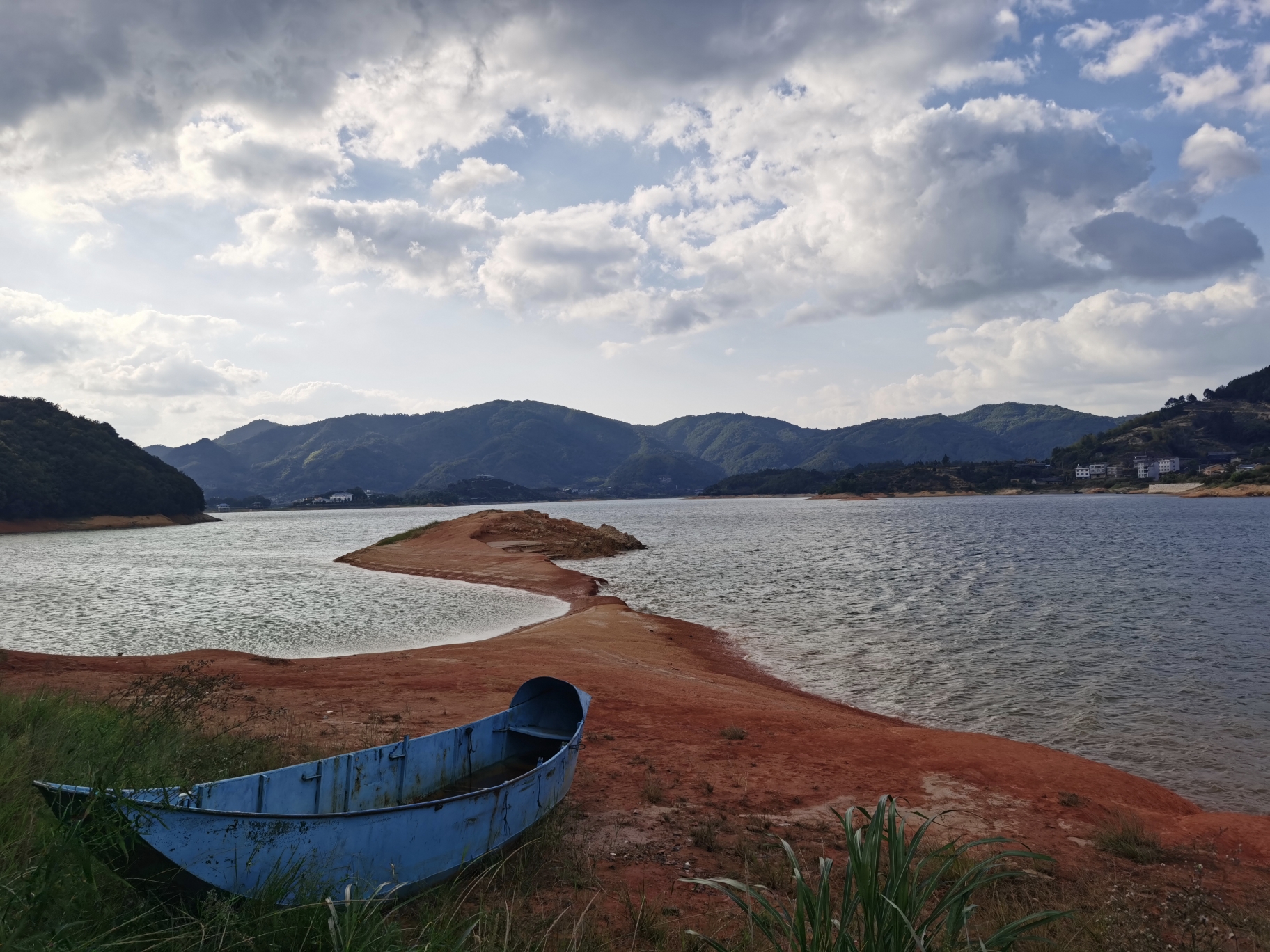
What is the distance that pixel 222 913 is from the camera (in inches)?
175

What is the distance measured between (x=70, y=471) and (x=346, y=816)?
139988 mm

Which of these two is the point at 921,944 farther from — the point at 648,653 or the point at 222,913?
the point at 648,653

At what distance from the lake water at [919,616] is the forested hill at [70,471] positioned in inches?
1978

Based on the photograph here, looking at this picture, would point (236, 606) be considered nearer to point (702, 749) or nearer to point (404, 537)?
point (702, 749)

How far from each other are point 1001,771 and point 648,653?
12.5m

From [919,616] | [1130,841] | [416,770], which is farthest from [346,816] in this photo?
[919,616]

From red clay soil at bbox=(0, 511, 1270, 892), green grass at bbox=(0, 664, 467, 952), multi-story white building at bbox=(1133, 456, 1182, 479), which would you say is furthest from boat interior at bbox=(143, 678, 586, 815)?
multi-story white building at bbox=(1133, 456, 1182, 479)

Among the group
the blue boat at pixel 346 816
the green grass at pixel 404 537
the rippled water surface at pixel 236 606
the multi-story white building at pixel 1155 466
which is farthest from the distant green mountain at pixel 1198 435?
the blue boat at pixel 346 816

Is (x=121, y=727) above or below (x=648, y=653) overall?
above

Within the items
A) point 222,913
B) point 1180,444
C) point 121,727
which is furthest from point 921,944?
point 1180,444

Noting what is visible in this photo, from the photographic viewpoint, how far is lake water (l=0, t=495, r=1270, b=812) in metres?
15.7

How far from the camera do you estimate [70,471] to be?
112625 millimetres

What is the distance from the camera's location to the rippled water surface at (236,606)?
25.0m

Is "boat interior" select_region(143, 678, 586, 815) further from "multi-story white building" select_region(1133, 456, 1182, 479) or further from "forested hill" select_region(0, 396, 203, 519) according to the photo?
"multi-story white building" select_region(1133, 456, 1182, 479)
